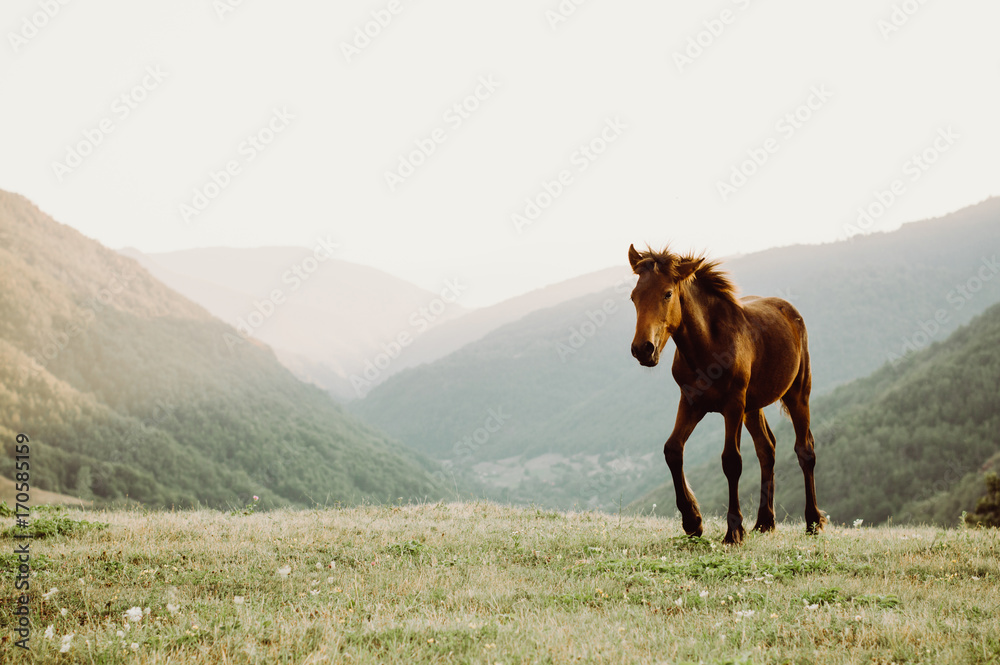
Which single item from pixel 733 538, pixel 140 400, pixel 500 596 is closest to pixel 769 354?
pixel 733 538

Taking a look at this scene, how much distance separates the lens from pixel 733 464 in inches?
332

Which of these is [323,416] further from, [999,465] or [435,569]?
[435,569]

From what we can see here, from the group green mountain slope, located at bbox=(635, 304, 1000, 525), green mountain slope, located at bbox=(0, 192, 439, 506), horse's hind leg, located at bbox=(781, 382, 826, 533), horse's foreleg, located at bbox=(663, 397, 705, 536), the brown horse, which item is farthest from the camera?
green mountain slope, located at bbox=(0, 192, 439, 506)

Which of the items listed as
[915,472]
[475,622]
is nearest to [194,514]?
[475,622]

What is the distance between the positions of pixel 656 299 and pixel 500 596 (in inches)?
145

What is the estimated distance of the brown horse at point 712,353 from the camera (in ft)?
25.0

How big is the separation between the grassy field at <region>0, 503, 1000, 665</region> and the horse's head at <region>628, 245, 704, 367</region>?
7.70 feet

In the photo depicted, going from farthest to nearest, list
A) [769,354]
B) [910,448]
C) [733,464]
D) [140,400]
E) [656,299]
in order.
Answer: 1. [140,400]
2. [910,448]
3. [769,354]
4. [733,464]
5. [656,299]

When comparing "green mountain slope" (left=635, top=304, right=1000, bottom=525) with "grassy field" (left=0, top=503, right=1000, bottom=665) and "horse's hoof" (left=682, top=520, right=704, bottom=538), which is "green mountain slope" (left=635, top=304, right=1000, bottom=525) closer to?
"horse's hoof" (left=682, top=520, right=704, bottom=538)

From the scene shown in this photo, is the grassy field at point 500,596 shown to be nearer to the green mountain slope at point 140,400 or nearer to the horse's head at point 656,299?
the horse's head at point 656,299

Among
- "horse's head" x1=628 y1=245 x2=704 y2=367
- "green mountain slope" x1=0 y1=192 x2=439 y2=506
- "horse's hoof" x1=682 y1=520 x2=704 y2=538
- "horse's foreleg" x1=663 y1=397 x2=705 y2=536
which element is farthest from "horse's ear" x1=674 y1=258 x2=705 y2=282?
"green mountain slope" x1=0 y1=192 x2=439 y2=506

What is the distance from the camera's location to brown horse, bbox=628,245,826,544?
25.0 ft

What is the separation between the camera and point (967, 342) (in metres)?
104

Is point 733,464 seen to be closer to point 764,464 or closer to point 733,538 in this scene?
point 733,538
